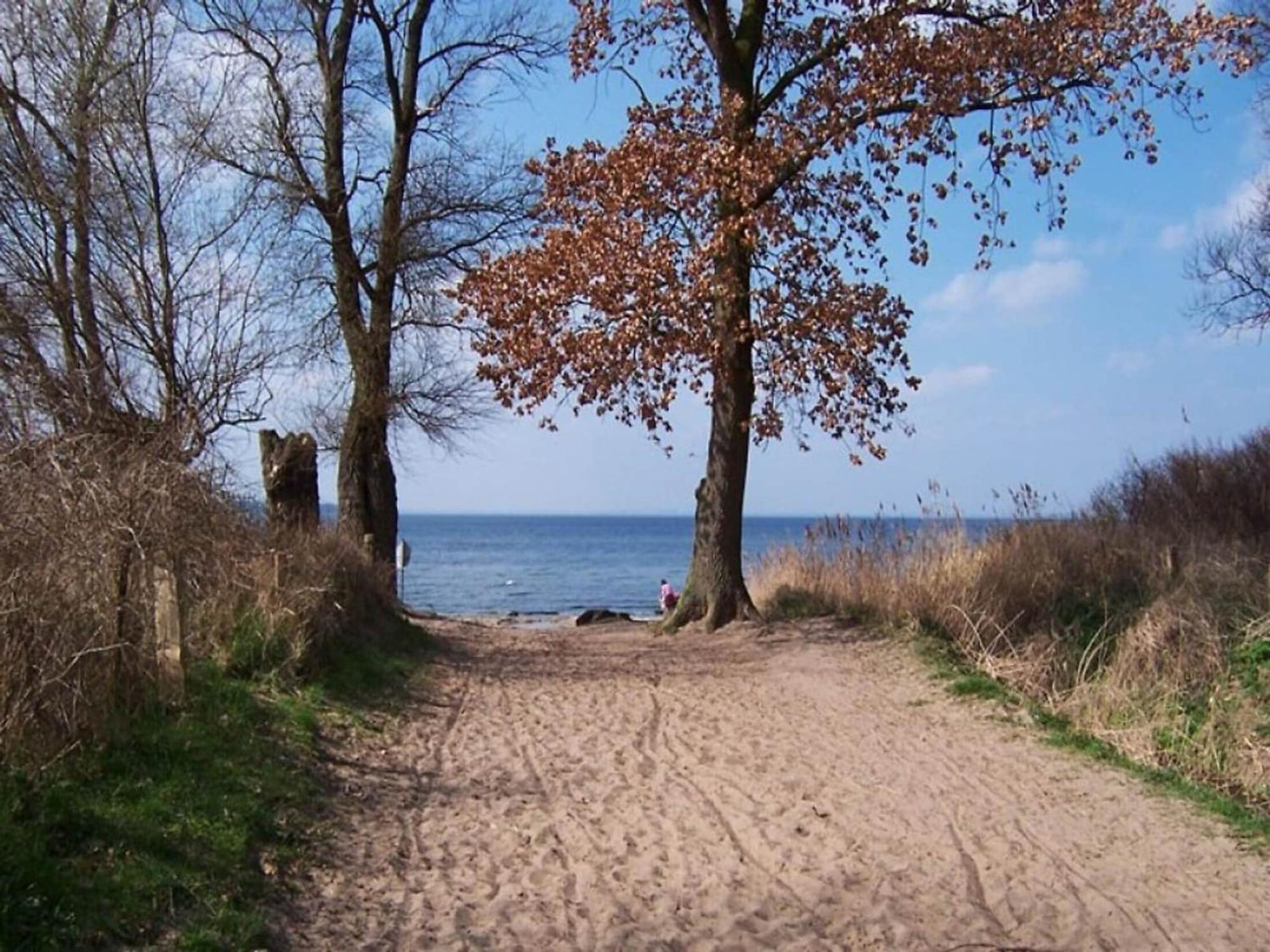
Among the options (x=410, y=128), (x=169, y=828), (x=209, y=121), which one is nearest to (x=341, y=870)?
(x=169, y=828)

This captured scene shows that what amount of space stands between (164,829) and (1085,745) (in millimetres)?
7266

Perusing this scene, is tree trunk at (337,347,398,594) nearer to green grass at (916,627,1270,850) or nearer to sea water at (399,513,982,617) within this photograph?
sea water at (399,513,982,617)

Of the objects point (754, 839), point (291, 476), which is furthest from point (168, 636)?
point (291, 476)

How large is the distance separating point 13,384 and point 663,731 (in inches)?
235

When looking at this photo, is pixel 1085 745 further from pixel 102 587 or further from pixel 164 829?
pixel 102 587

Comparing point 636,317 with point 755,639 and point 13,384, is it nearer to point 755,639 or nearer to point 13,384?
point 755,639

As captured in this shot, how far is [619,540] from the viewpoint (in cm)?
12775

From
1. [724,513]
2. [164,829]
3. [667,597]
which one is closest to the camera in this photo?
[164,829]

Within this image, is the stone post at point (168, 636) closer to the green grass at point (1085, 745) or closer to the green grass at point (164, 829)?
the green grass at point (164, 829)

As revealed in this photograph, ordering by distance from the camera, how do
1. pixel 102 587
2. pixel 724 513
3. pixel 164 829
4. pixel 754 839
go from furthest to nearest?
pixel 724 513, pixel 754 839, pixel 102 587, pixel 164 829

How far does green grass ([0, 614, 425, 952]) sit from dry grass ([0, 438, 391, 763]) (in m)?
0.33

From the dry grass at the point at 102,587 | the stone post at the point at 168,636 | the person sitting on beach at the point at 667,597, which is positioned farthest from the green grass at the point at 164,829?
the person sitting on beach at the point at 667,597

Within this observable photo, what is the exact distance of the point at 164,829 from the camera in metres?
6.50

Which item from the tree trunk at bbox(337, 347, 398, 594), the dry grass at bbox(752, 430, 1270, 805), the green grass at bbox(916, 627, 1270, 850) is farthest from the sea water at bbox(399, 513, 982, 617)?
the tree trunk at bbox(337, 347, 398, 594)
